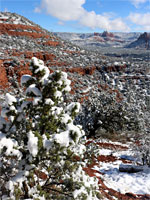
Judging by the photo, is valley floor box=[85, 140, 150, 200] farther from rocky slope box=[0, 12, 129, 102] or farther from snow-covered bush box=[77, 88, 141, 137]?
rocky slope box=[0, 12, 129, 102]

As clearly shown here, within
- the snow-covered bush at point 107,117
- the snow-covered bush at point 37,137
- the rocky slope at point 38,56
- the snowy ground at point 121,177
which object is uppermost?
the rocky slope at point 38,56

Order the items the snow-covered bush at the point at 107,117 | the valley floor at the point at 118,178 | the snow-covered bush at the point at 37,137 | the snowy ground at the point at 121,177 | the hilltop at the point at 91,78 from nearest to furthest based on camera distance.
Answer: the snow-covered bush at the point at 37,137
the valley floor at the point at 118,178
the snowy ground at the point at 121,177
the hilltop at the point at 91,78
the snow-covered bush at the point at 107,117

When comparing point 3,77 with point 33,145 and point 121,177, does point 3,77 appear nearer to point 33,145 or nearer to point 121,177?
point 121,177

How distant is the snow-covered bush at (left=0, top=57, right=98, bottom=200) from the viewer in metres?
4.24

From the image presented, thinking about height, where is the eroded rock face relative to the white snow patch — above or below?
above

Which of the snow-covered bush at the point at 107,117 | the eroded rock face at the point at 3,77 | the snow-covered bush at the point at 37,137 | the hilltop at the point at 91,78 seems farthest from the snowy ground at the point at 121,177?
the eroded rock face at the point at 3,77

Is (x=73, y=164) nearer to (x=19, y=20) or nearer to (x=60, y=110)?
(x=60, y=110)

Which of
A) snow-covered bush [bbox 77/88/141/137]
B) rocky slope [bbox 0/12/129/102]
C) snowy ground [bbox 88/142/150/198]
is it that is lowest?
snowy ground [bbox 88/142/150/198]

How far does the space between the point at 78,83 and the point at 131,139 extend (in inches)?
849

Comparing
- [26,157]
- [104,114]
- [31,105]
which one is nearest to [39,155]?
[26,157]

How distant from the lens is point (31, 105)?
4.74 m

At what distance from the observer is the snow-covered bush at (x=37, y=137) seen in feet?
13.9

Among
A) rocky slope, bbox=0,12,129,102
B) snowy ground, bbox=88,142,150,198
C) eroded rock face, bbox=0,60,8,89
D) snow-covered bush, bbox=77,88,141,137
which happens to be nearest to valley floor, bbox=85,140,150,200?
snowy ground, bbox=88,142,150,198

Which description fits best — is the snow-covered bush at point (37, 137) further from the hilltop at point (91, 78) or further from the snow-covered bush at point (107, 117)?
the snow-covered bush at point (107, 117)
